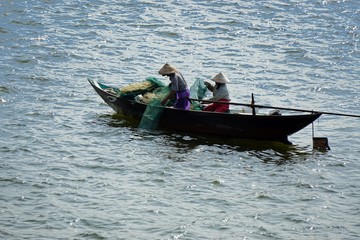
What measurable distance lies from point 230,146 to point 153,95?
195 centimetres

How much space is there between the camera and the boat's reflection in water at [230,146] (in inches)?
698

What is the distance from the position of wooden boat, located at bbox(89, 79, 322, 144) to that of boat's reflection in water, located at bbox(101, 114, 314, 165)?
0.12m

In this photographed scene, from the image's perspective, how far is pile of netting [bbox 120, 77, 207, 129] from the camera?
734 inches

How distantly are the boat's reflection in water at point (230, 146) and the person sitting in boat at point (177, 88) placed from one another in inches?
25.0

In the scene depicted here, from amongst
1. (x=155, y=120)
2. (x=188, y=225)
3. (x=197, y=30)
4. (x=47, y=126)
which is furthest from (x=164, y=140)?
(x=197, y=30)

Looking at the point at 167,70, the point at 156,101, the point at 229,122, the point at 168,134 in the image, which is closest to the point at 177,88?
the point at 167,70

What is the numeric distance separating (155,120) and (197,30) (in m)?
10.5

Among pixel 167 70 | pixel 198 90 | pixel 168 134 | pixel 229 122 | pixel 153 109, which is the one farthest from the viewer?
pixel 198 90

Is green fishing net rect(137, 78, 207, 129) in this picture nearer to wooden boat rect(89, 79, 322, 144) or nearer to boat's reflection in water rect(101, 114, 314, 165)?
wooden boat rect(89, 79, 322, 144)

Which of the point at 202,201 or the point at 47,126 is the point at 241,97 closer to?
the point at 47,126

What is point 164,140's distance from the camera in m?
18.5

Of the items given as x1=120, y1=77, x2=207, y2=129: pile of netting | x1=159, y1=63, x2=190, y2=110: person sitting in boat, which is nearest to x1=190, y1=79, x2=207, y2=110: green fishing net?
x1=120, y1=77, x2=207, y2=129: pile of netting

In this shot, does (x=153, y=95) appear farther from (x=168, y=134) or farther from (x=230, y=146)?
(x=230, y=146)

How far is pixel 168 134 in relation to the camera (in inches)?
739
